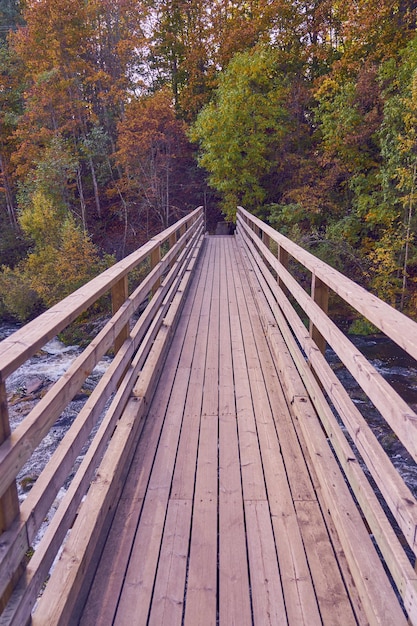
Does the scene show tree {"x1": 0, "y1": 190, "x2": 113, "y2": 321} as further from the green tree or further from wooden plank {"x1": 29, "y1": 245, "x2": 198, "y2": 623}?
wooden plank {"x1": 29, "y1": 245, "x2": 198, "y2": 623}

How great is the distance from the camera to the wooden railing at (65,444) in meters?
1.34

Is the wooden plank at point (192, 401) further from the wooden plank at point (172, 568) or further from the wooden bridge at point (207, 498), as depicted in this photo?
the wooden plank at point (172, 568)

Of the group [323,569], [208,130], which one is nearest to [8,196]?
[208,130]

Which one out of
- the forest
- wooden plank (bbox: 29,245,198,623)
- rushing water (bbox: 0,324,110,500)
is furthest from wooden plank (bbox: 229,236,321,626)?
the forest

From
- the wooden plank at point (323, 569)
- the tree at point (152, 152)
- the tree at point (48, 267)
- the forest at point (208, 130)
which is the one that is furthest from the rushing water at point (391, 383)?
the tree at point (152, 152)

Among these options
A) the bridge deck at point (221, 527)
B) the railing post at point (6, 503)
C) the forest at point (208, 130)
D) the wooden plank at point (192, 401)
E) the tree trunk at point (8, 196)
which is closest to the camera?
the railing post at point (6, 503)

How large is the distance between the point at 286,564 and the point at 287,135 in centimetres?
1850

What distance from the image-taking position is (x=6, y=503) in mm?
1337

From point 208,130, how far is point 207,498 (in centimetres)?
1684

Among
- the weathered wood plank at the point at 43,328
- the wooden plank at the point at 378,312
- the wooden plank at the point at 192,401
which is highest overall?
the weathered wood plank at the point at 43,328

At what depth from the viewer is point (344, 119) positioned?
15.3 metres

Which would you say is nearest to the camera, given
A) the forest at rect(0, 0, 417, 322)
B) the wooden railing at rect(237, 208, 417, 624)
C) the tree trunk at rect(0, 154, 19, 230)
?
the wooden railing at rect(237, 208, 417, 624)

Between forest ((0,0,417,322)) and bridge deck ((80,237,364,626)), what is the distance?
1145 centimetres

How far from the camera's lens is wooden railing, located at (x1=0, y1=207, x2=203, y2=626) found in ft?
4.38
